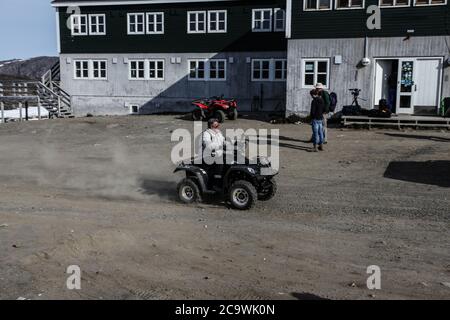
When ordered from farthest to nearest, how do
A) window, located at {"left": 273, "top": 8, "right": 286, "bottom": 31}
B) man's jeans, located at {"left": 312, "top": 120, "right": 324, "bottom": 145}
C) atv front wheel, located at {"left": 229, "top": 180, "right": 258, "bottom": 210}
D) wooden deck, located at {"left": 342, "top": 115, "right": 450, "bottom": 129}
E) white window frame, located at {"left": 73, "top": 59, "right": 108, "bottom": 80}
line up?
1. white window frame, located at {"left": 73, "top": 59, "right": 108, "bottom": 80}
2. window, located at {"left": 273, "top": 8, "right": 286, "bottom": 31}
3. wooden deck, located at {"left": 342, "top": 115, "right": 450, "bottom": 129}
4. man's jeans, located at {"left": 312, "top": 120, "right": 324, "bottom": 145}
5. atv front wheel, located at {"left": 229, "top": 180, "right": 258, "bottom": 210}

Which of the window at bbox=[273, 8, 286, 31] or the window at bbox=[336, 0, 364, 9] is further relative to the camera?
the window at bbox=[273, 8, 286, 31]

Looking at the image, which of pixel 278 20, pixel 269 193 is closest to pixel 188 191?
pixel 269 193

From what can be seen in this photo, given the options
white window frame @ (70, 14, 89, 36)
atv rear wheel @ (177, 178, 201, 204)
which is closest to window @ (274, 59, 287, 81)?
white window frame @ (70, 14, 89, 36)

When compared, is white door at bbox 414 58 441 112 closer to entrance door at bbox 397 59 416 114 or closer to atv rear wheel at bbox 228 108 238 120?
entrance door at bbox 397 59 416 114

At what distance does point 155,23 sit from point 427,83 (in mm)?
18331

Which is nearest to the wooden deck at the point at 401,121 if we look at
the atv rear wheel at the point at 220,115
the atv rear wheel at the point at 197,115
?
the atv rear wheel at the point at 220,115

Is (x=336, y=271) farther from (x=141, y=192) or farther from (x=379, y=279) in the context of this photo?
(x=141, y=192)

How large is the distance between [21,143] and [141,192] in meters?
11.3

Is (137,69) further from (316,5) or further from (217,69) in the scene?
(316,5)

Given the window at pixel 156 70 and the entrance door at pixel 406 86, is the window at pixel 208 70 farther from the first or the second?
the entrance door at pixel 406 86

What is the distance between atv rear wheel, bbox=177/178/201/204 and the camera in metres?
10.4

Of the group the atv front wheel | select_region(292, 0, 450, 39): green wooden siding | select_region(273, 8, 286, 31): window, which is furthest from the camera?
select_region(273, 8, 286, 31): window
